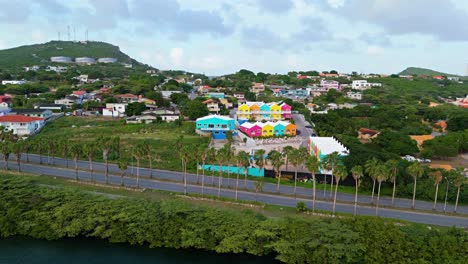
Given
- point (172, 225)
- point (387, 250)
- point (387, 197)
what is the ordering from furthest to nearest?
1. point (387, 197)
2. point (172, 225)
3. point (387, 250)

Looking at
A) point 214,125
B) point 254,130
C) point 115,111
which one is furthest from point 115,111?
point 254,130

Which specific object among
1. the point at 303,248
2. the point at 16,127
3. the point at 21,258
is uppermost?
the point at 16,127

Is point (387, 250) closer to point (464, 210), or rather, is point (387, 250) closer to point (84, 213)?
point (464, 210)

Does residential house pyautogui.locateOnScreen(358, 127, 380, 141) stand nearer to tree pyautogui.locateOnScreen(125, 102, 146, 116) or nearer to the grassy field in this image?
the grassy field

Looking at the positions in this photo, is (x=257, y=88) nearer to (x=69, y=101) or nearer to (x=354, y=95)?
(x=354, y=95)

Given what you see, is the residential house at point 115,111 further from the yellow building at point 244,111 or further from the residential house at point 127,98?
the yellow building at point 244,111

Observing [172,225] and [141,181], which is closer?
[172,225]

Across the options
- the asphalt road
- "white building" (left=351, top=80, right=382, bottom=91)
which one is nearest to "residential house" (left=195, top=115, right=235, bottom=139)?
the asphalt road

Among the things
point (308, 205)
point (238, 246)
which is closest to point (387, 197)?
point (308, 205)
